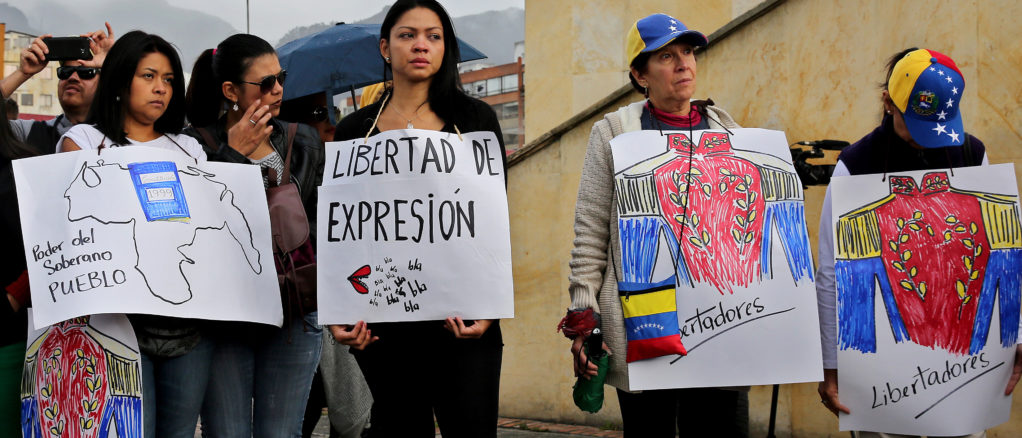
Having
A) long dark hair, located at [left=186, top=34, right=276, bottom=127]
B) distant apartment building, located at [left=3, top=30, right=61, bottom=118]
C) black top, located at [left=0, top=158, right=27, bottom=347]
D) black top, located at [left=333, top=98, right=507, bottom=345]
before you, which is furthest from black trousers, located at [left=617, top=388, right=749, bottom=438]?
distant apartment building, located at [left=3, top=30, right=61, bottom=118]

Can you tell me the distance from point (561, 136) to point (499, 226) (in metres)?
3.93

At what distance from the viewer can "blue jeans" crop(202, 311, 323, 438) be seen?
3.63m

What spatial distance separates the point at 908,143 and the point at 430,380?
1.90 meters

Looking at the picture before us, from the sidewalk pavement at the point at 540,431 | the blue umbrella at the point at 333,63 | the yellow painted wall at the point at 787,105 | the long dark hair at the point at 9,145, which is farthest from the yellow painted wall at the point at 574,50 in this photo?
the long dark hair at the point at 9,145

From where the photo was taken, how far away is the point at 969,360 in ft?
11.3

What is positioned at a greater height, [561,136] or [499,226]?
[561,136]

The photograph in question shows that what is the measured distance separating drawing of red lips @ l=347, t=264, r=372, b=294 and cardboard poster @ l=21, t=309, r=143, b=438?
762 mm

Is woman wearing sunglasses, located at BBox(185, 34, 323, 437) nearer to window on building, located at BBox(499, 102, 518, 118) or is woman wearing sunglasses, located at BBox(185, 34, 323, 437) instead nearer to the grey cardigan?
the grey cardigan

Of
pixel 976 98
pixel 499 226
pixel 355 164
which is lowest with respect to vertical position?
pixel 499 226

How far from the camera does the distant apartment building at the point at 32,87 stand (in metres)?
38.1

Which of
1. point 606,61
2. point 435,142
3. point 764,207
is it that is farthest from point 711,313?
point 606,61

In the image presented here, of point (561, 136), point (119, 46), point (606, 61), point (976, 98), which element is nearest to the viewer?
point (119, 46)

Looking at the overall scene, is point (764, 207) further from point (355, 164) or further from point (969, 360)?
point (355, 164)

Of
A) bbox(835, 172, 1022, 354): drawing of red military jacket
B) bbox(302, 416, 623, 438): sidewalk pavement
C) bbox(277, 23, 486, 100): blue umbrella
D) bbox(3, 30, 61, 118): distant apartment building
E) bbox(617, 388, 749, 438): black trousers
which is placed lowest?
bbox(302, 416, 623, 438): sidewalk pavement
